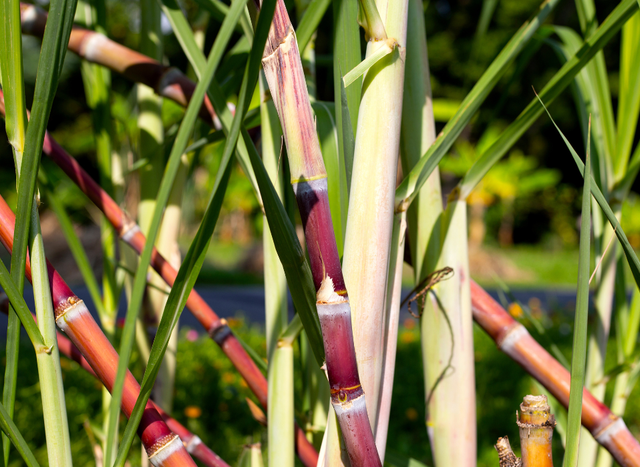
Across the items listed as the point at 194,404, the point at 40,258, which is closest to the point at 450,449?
the point at 40,258

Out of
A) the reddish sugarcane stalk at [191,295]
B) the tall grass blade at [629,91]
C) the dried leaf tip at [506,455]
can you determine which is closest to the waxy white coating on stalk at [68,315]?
the reddish sugarcane stalk at [191,295]

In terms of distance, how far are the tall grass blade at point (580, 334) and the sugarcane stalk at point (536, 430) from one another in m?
0.01

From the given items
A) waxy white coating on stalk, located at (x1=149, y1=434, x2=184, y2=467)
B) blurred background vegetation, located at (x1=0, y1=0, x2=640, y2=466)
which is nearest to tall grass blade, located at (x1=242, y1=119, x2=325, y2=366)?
waxy white coating on stalk, located at (x1=149, y1=434, x2=184, y2=467)

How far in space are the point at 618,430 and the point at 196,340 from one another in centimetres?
200

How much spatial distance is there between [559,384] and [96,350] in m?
0.34

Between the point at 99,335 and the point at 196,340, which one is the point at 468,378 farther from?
the point at 196,340

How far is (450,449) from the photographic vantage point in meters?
0.37

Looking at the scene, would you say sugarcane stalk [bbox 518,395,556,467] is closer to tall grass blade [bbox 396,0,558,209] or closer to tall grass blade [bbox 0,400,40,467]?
tall grass blade [bbox 396,0,558,209]

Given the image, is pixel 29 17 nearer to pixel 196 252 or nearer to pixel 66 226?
pixel 66 226

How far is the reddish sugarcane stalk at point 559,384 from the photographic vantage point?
401 mm

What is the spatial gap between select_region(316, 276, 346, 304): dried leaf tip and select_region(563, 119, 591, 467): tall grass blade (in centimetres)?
12

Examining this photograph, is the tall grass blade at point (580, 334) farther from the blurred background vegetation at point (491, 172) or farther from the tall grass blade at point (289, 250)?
the blurred background vegetation at point (491, 172)

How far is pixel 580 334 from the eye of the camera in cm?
25

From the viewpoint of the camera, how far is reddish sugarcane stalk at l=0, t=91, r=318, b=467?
41 centimetres
